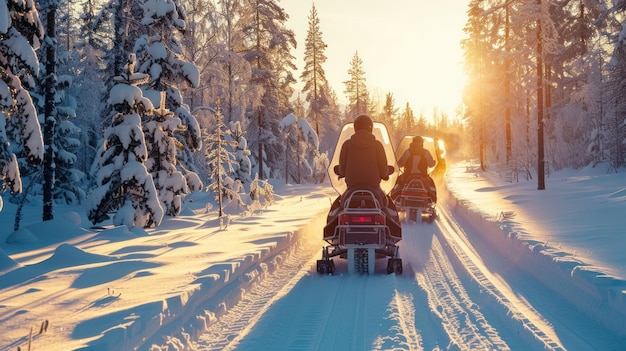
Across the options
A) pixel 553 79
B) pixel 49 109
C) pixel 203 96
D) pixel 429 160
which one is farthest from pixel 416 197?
pixel 553 79

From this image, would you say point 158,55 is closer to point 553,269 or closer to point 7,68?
point 7,68

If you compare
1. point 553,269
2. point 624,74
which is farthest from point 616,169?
point 553,269

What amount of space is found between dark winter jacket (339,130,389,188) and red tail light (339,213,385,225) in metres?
0.63

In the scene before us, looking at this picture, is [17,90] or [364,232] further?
[17,90]

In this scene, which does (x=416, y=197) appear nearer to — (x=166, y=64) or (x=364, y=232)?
(x=364, y=232)

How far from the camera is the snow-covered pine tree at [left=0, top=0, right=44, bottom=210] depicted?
8.62 meters

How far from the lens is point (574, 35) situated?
110 feet

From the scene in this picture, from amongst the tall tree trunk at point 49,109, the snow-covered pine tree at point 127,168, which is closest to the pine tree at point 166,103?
the snow-covered pine tree at point 127,168

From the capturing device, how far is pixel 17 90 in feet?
29.6

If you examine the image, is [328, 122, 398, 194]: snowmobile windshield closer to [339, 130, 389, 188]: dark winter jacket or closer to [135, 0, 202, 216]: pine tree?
[339, 130, 389, 188]: dark winter jacket

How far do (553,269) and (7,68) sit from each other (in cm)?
1001

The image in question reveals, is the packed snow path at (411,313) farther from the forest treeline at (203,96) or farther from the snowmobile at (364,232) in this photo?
the forest treeline at (203,96)

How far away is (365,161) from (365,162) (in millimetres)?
18

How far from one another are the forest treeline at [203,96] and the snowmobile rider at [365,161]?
5.98 meters
